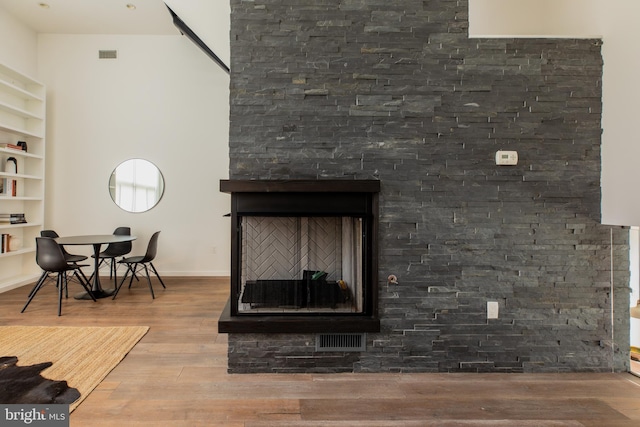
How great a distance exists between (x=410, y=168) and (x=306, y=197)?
0.71m

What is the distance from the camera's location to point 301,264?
2.36m

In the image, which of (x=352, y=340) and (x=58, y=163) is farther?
(x=58, y=163)

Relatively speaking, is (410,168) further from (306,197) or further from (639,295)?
(639,295)

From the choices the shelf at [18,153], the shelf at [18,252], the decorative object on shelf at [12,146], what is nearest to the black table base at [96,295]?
the shelf at [18,252]

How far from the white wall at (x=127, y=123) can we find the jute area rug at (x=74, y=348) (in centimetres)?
224

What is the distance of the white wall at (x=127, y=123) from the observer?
16.2ft

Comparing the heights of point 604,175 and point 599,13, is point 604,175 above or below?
below

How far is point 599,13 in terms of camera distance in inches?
88.4

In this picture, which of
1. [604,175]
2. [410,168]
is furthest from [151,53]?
[604,175]

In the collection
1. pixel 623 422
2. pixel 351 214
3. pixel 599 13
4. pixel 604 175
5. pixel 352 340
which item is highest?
pixel 599 13

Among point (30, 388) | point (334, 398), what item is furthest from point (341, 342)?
point (30, 388)

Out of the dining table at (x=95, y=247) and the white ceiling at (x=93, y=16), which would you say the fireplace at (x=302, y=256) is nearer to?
the dining table at (x=95, y=247)

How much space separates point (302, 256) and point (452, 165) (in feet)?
3.84

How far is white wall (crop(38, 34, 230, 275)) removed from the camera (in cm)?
494
